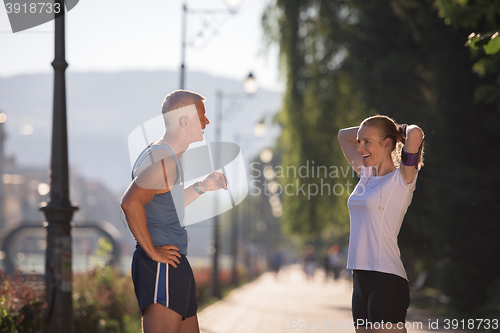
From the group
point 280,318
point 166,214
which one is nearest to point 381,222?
point 166,214

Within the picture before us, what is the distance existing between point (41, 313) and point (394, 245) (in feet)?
14.5

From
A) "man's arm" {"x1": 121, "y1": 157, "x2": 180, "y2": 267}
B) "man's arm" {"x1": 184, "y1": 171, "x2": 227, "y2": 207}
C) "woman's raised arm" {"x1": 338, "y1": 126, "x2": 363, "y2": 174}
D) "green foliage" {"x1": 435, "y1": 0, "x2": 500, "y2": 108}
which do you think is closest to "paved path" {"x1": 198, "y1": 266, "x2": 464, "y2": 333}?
"green foliage" {"x1": 435, "y1": 0, "x2": 500, "y2": 108}

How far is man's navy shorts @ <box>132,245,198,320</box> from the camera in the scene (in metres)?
3.19

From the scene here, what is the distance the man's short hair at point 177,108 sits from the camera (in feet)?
11.1

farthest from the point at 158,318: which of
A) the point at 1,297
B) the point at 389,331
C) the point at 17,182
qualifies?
the point at 17,182

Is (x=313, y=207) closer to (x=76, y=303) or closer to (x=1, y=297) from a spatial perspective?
(x=76, y=303)

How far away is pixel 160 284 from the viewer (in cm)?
320

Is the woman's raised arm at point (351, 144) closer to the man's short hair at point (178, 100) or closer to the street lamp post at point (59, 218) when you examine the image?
the man's short hair at point (178, 100)

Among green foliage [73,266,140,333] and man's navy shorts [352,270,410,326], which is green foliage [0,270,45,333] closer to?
green foliage [73,266,140,333]

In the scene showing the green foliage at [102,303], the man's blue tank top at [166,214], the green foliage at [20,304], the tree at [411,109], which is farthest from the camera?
the tree at [411,109]

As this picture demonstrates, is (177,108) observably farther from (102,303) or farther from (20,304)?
(102,303)

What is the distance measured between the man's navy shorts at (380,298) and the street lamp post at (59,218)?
3.97 metres

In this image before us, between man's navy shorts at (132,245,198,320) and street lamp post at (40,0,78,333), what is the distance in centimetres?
364

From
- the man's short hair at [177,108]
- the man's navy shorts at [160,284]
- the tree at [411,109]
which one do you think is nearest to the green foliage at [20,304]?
the man's navy shorts at [160,284]
